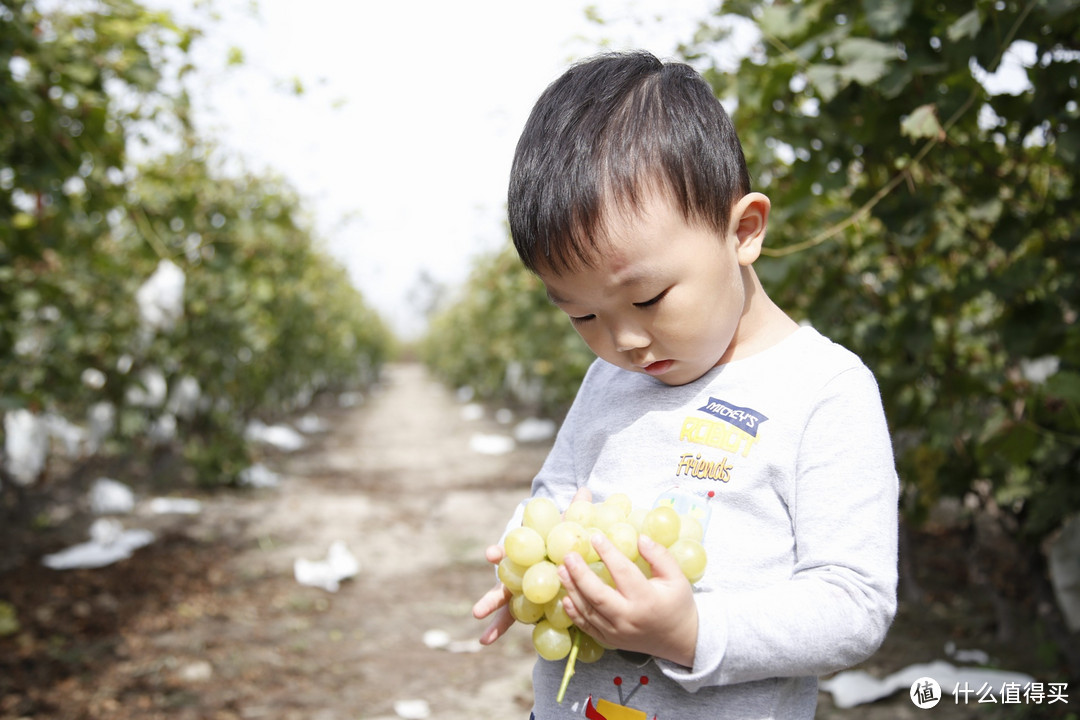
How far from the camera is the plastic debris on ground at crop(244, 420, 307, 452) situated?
877cm

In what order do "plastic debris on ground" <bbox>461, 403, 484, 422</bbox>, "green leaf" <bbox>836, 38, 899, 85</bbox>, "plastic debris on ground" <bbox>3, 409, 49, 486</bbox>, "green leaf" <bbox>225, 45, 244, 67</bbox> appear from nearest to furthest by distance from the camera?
"green leaf" <bbox>836, 38, 899, 85</bbox>, "green leaf" <bbox>225, 45, 244, 67</bbox>, "plastic debris on ground" <bbox>3, 409, 49, 486</bbox>, "plastic debris on ground" <bbox>461, 403, 484, 422</bbox>

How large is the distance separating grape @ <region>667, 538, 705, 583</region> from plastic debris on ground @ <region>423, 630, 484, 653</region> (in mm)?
2916

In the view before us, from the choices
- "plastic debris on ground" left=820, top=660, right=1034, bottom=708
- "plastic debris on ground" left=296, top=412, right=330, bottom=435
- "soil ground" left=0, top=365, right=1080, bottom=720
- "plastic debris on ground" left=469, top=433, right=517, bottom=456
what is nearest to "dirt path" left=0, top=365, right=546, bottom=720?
"soil ground" left=0, top=365, right=1080, bottom=720

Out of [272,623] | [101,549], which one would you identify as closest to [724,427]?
[272,623]

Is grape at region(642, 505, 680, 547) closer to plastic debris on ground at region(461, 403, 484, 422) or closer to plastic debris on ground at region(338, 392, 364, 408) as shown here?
plastic debris on ground at region(461, 403, 484, 422)

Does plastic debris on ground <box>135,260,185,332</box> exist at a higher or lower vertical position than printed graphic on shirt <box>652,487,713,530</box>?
lower

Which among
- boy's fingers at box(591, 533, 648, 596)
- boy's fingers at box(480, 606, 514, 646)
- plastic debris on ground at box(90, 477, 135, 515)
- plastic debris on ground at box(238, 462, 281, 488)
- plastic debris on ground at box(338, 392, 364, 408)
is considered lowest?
plastic debris on ground at box(338, 392, 364, 408)

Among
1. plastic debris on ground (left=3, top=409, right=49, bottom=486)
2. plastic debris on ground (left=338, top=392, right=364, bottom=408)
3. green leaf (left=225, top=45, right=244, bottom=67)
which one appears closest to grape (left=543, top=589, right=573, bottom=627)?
green leaf (left=225, top=45, right=244, bottom=67)

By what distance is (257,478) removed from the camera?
273 inches

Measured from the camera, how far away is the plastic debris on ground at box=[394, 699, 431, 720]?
9.72ft

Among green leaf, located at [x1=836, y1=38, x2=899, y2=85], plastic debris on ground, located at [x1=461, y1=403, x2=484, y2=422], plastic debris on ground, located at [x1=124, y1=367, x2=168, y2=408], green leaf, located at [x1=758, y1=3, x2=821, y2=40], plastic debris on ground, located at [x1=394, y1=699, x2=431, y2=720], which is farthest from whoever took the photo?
plastic debris on ground, located at [x1=461, y1=403, x2=484, y2=422]

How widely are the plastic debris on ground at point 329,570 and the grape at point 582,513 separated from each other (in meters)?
3.71

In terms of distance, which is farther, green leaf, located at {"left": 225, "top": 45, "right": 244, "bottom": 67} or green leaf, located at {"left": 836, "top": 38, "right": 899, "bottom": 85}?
green leaf, located at {"left": 225, "top": 45, "right": 244, "bottom": 67}

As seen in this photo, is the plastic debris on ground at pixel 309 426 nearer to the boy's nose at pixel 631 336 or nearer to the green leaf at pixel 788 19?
the green leaf at pixel 788 19
